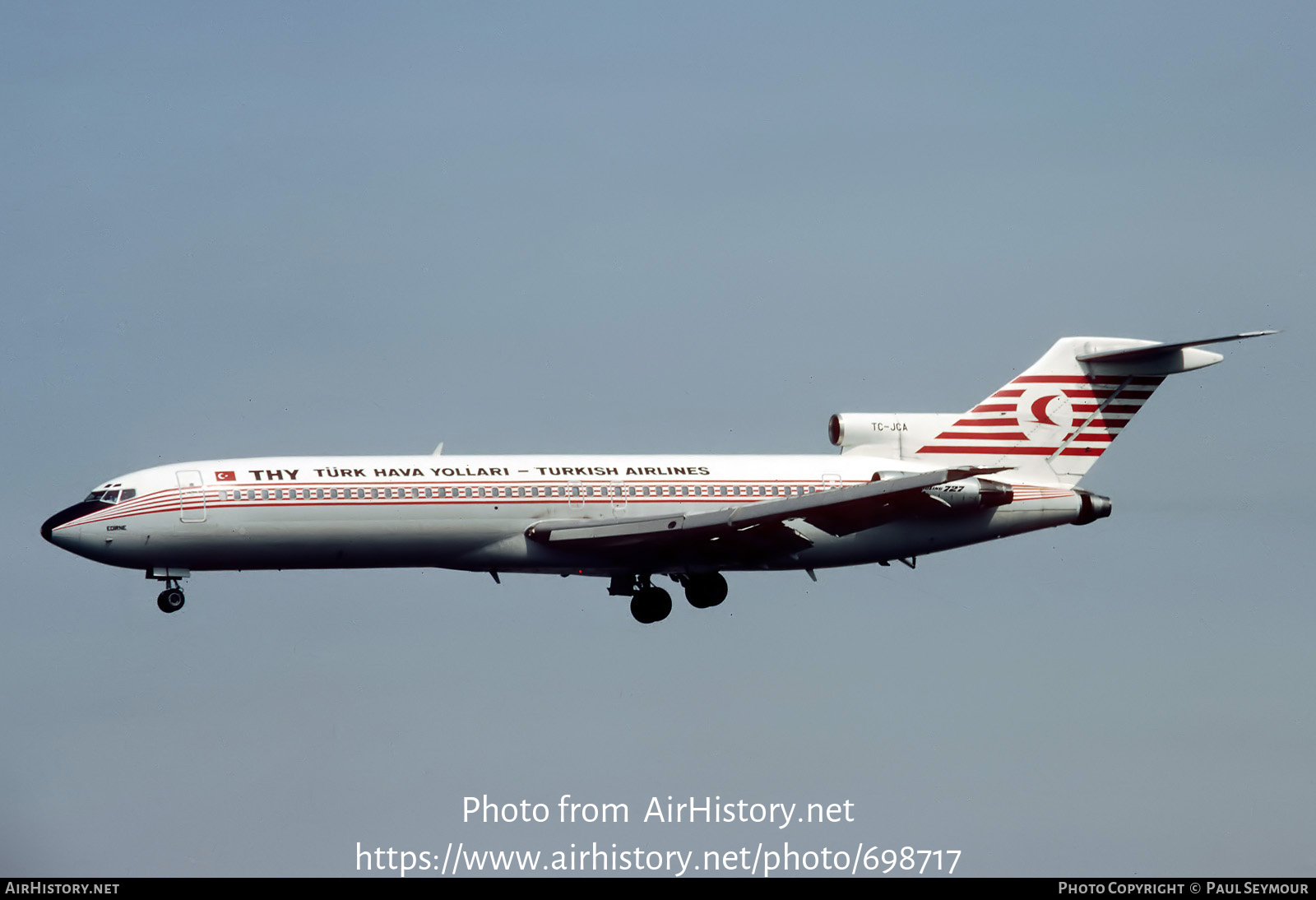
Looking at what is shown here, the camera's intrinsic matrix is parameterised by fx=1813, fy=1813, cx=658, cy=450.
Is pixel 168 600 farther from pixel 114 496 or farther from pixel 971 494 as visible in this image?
pixel 971 494

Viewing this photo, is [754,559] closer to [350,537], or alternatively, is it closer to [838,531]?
[838,531]

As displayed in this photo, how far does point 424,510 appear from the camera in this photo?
178ft

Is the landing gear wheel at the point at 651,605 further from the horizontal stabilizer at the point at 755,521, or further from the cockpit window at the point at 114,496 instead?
the cockpit window at the point at 114,496

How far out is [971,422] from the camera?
6134 cm

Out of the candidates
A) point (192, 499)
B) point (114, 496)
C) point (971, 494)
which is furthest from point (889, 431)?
point (114, 496)

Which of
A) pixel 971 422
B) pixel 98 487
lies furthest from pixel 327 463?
pixel 971 422

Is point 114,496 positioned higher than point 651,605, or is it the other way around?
point 114,496

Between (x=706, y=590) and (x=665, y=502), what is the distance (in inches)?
174

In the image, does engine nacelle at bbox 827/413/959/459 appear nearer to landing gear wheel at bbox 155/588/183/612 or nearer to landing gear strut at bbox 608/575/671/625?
landing gear strut at bbox 608/575/671/625

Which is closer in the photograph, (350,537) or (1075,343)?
(350,537)

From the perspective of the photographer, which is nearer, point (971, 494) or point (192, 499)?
point (192, 499)

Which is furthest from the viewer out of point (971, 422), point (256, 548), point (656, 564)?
point (971, 422)

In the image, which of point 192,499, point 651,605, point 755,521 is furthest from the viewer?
point 651,605

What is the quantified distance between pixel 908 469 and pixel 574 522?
11729mm
